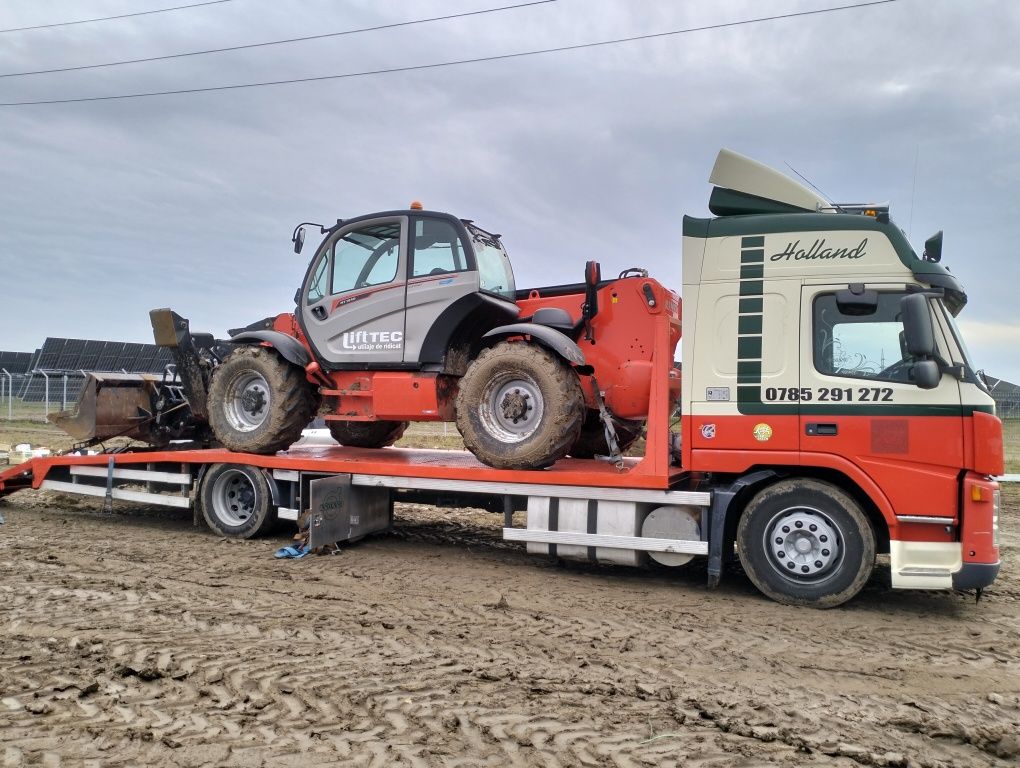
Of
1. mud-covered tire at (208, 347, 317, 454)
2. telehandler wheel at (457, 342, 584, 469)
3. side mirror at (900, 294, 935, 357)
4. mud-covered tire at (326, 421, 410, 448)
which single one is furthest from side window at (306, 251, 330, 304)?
side mirror at (900, 294, 935, 357)

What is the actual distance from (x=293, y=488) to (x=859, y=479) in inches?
212

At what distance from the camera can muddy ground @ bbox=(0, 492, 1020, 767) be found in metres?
3.54

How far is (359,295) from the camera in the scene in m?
8.09

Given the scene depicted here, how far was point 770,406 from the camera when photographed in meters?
6.07

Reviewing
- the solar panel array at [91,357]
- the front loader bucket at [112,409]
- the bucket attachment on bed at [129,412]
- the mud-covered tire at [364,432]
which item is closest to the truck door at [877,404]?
the mud-covered tire at [364,432]

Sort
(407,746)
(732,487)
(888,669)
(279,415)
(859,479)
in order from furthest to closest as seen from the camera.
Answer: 1. (279,415)
2. (732,487)
3. (859,479)
4. (888,669)
5. (407,746)

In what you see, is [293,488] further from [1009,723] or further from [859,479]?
[1009,723]

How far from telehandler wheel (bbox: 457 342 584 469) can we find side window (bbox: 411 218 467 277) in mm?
1031

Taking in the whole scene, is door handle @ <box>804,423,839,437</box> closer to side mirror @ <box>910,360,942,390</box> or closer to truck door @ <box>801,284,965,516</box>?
truck door @ <box>801,284,965,516</box>

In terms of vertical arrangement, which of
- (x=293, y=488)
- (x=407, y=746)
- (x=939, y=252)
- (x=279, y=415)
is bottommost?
(x=407, y=746)

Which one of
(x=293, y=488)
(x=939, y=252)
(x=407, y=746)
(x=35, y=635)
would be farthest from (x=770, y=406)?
(x=35, y=635)

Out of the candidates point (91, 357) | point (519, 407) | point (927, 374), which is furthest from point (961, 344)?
point (91, 357)

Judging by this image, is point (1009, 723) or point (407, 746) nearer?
point (407, 746)

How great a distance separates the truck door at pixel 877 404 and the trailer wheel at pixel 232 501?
563cm
